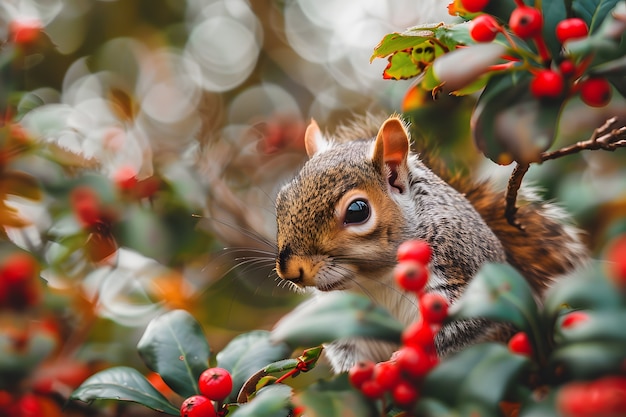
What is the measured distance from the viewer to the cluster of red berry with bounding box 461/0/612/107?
0.65 meters

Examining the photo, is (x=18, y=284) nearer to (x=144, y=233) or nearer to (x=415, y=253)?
(x=144, y=233)

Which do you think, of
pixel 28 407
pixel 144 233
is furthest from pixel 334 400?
pixel 144 233

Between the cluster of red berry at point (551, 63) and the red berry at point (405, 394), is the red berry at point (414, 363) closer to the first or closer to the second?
the red berry at point (405, 394)

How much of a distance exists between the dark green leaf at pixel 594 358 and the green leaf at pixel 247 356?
19.1 inches

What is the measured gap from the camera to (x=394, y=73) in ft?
2.80

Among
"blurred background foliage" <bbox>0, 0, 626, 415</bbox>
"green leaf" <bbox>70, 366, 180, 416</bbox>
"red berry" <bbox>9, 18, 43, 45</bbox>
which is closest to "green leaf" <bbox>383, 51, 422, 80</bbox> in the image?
"blurred background foliage" <bbox>0, 0, 626, 415</bbox>

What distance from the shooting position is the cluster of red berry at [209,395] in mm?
770

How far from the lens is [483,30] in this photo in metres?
0.66

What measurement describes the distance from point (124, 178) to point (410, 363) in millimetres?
1026

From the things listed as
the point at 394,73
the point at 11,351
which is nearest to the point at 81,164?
the point at 11,351

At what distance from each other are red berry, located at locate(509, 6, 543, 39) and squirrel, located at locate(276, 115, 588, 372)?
1.08 ft

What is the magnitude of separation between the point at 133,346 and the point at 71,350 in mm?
169

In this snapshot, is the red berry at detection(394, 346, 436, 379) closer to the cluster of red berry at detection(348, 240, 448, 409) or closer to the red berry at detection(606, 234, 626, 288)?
the cluster of red berry at detection(348, 240, 448, 409)

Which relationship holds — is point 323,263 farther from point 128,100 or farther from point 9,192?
point 128,100
